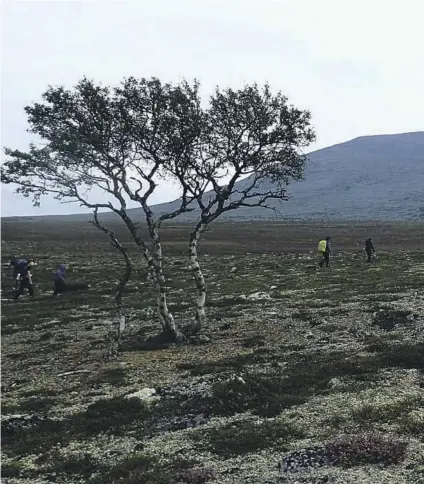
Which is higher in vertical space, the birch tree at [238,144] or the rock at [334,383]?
the birch tree at [238,144]

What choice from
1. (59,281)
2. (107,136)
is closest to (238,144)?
A: (107,136)

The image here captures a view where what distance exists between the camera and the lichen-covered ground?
40.4 ft

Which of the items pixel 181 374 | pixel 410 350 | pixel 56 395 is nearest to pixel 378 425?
pixel 410 350

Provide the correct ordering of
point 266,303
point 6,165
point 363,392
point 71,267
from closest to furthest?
point 363,392 < point 6,165 < point 266,303 < point 71,267

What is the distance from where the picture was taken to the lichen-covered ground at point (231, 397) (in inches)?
485

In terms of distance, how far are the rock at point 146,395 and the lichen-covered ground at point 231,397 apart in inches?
7.0

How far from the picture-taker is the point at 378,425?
13609 mm

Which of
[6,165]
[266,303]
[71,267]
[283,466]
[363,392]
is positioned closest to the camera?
[283,466]

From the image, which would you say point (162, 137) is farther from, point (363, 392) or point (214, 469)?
point (214, 469)

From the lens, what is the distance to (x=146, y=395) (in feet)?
57.3

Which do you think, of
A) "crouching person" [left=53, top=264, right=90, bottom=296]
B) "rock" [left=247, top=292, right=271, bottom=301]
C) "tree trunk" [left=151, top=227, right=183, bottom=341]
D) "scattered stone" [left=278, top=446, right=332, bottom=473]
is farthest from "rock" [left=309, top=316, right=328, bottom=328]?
"crouching person" [left=53, top=264, right=90, bottom=296]

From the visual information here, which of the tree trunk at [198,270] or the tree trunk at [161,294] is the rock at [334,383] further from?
the tree trunk at [198,270]

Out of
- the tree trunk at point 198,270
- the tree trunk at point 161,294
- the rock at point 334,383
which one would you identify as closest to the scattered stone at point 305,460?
the rock at point 334,383

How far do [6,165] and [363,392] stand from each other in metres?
18.5
